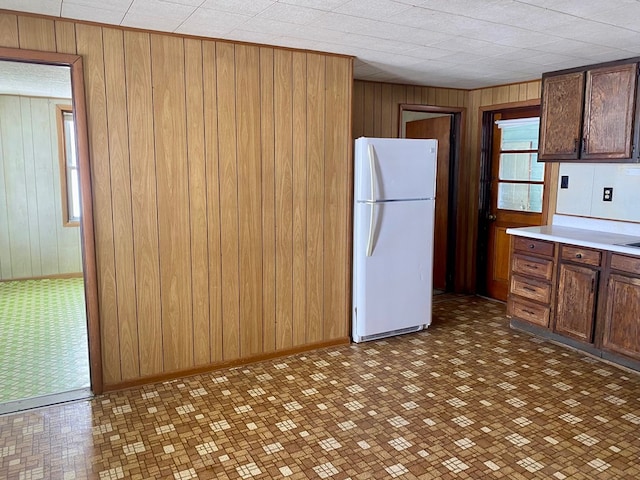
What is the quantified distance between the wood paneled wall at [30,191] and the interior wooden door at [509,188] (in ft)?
16.8

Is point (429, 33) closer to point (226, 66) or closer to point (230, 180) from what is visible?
point (226, 66)

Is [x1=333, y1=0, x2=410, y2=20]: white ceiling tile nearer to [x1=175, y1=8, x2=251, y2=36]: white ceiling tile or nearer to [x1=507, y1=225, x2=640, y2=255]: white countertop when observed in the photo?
[x1=175, y1=8, x2=251, y2=36]: white ceiling tile

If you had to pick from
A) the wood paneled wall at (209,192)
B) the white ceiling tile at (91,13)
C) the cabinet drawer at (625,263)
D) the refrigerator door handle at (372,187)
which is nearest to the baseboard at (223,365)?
the wood paneled wall at (209,192)

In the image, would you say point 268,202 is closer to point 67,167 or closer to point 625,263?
point 625,263

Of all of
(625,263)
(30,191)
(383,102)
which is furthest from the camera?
(30,191)

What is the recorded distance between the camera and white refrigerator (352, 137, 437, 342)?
3904 mm

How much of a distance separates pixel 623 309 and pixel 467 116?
266 centimetres

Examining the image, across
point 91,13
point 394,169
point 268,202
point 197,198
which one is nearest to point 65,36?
point 91,13

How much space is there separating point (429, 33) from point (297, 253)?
1753mm

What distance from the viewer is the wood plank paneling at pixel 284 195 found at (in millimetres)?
3545

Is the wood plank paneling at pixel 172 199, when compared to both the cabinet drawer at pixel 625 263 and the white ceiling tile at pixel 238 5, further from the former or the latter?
the cabinet drawer at pixel 625 263

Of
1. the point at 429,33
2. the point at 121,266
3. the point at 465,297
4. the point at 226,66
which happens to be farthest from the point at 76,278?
the point at 429,33

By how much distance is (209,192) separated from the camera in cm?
338

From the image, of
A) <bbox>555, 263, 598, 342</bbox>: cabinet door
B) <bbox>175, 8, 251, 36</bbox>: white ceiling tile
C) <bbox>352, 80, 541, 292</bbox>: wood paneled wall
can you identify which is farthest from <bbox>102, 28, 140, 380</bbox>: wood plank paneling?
<bbox>555, 263, 598, 342</bbox>: cabinet door
